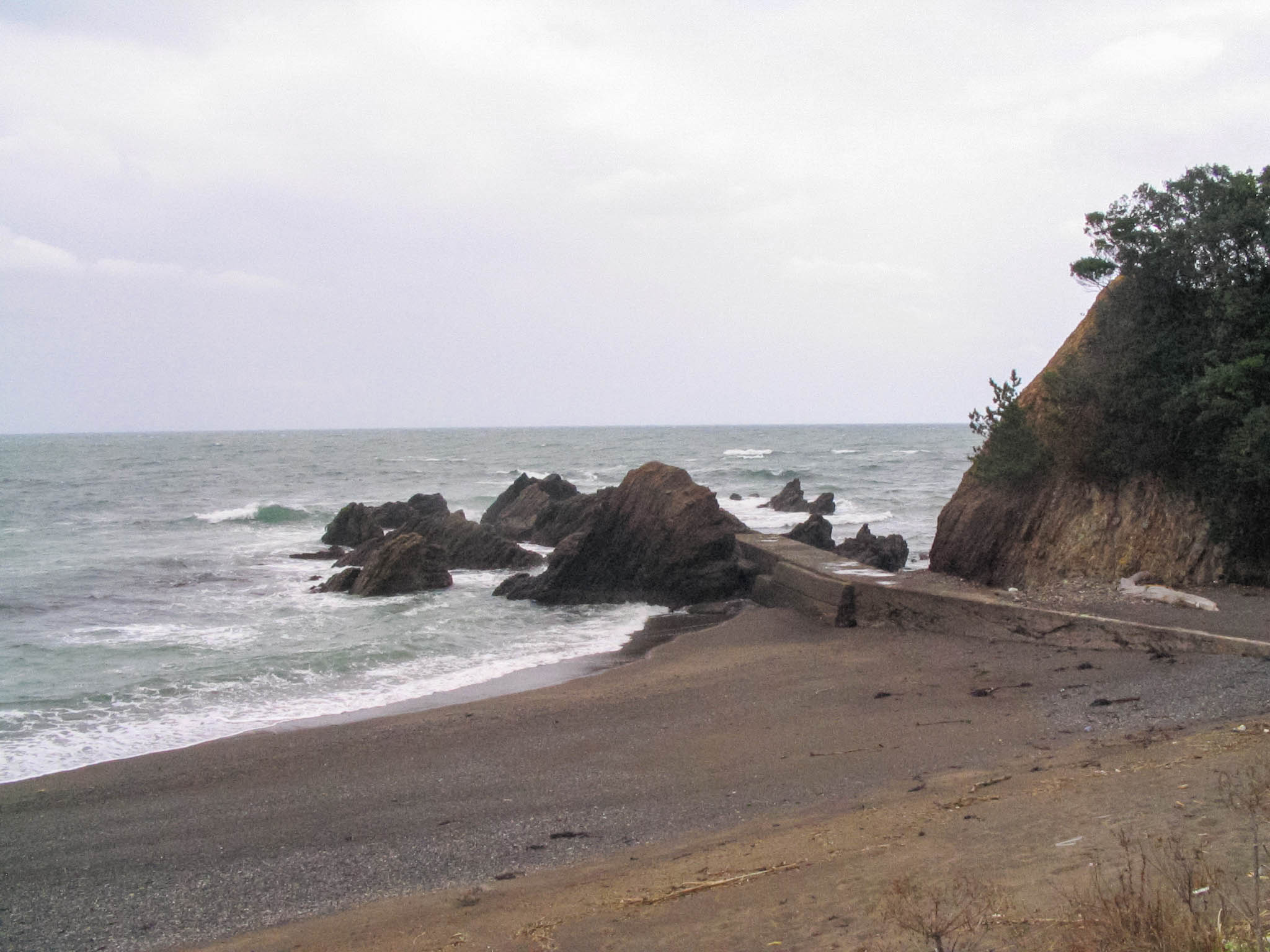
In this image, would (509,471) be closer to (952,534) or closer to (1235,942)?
(952,534)

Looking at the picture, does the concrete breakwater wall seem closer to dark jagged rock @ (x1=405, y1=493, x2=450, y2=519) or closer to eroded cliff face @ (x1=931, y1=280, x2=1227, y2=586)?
eroded cliff face @ (x1=931, y1=280, x2=1227, y2=586)

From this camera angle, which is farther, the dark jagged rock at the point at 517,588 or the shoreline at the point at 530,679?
the dark jagged rock at the point at 517,588

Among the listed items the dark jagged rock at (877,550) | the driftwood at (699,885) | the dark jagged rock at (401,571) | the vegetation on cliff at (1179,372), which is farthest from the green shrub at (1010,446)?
the dark jagged rock at (401,571)

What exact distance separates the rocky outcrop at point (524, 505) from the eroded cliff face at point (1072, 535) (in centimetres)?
1576

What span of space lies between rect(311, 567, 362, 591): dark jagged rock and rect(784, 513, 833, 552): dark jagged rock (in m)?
9.56

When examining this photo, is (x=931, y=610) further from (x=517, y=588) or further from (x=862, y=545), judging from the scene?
(x=862, y=545)

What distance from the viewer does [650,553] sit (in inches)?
680

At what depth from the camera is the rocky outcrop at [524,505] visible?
27656 millimetres

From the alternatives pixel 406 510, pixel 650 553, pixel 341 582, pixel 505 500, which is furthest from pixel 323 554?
pixel 650 553

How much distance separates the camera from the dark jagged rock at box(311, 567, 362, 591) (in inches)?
754

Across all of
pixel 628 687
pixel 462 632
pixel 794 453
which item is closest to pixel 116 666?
pixel 462 632

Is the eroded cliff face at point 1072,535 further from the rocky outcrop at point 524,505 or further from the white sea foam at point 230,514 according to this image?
the white sea foam at point 230,514

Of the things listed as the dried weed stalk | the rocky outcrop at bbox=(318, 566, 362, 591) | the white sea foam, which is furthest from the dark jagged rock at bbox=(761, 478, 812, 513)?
the dried weed stalk

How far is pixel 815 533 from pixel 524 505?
11.0m
